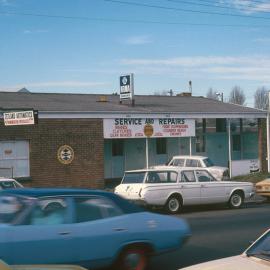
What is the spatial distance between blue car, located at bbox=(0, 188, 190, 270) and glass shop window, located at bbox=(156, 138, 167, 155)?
23.4 meters

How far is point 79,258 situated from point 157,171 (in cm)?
1006

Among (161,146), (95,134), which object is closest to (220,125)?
(161,146)

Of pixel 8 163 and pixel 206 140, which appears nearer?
pixel 8 163

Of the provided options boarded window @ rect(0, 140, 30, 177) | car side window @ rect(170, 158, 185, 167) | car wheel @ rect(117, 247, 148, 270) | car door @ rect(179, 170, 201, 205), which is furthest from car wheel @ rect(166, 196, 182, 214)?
car wheel @ rect(117, 247, 148, 270)

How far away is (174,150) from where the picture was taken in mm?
33219

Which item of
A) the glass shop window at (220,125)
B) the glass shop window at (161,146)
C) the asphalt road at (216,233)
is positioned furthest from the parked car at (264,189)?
the glass shop window at (220,125)

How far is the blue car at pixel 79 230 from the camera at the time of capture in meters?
7.76

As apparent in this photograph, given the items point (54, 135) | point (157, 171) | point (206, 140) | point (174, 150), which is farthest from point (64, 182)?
point (206, 140)

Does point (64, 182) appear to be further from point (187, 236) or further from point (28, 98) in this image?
point (187, 236)

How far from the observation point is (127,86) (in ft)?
98.9

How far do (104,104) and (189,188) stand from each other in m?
11.9

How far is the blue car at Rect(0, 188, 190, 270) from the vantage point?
7758mm

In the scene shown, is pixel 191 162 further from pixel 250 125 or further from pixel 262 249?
pixel 262 249

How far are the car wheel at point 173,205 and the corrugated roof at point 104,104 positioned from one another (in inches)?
332
